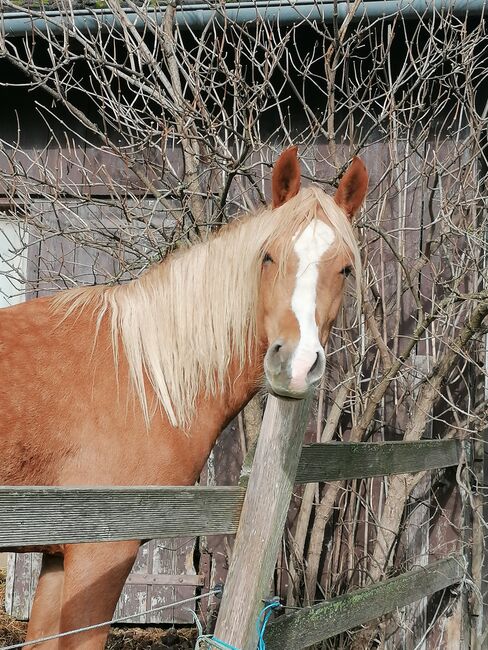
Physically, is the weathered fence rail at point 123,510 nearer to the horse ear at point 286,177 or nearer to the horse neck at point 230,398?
the horse neck at point 230,398

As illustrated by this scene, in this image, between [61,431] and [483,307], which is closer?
[61,431]

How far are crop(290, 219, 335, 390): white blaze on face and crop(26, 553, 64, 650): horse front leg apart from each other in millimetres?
1350

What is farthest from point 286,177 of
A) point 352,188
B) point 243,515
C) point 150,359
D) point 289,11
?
point 289,11

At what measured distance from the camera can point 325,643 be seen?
4.14 m

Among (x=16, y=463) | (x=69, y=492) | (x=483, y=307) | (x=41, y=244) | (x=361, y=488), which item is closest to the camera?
(x=69, y=492)

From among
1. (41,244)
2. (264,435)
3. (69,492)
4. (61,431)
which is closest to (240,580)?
(264,435)

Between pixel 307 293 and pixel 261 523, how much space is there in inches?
28.9

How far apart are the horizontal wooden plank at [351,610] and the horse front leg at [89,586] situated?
60 cm

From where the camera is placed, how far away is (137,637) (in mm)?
4738

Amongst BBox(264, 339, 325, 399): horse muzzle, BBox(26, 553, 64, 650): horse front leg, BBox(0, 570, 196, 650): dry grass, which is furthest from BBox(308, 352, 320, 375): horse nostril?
BBox(0, 570, 196, 650): dry grass

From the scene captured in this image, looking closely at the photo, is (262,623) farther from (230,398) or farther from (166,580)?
(166,580)

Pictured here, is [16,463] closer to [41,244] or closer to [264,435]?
[264,435]

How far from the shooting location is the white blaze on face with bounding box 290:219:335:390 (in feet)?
7.02

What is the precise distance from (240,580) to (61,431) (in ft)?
3.05
